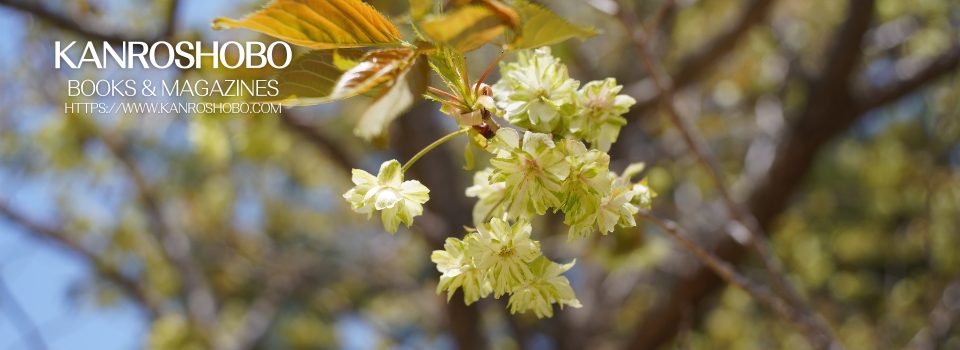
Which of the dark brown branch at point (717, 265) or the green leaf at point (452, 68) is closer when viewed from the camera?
the green leaf at point (452, 68)

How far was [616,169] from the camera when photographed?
271 centimetres

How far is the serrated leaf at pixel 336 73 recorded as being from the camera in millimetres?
567

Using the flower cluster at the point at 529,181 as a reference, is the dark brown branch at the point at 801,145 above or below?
above

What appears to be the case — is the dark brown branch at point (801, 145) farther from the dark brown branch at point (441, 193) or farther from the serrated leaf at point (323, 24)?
the serrated leaf at point (323, 24)

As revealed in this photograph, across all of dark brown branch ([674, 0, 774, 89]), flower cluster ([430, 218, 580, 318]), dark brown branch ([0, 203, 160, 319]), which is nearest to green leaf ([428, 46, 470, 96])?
flower cluster ([430, 218, 580, 318])

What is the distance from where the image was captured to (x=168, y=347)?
2.88m

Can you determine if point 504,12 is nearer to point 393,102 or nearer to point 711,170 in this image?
point 393,102

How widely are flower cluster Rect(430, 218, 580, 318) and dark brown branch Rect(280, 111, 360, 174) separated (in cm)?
188

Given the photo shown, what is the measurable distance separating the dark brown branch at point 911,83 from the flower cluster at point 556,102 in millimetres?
2160

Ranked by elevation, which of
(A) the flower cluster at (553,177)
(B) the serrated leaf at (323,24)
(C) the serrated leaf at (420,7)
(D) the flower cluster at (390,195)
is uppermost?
(B) the serrated leaf at (323,24)

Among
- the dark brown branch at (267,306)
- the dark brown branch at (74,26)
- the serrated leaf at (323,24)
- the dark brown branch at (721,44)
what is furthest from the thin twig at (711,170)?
the dark brown branch at (267,306)

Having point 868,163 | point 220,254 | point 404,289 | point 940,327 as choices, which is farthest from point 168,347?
point 868,163

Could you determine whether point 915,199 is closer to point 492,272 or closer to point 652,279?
point 652,279

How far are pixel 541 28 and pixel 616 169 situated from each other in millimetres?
2213
